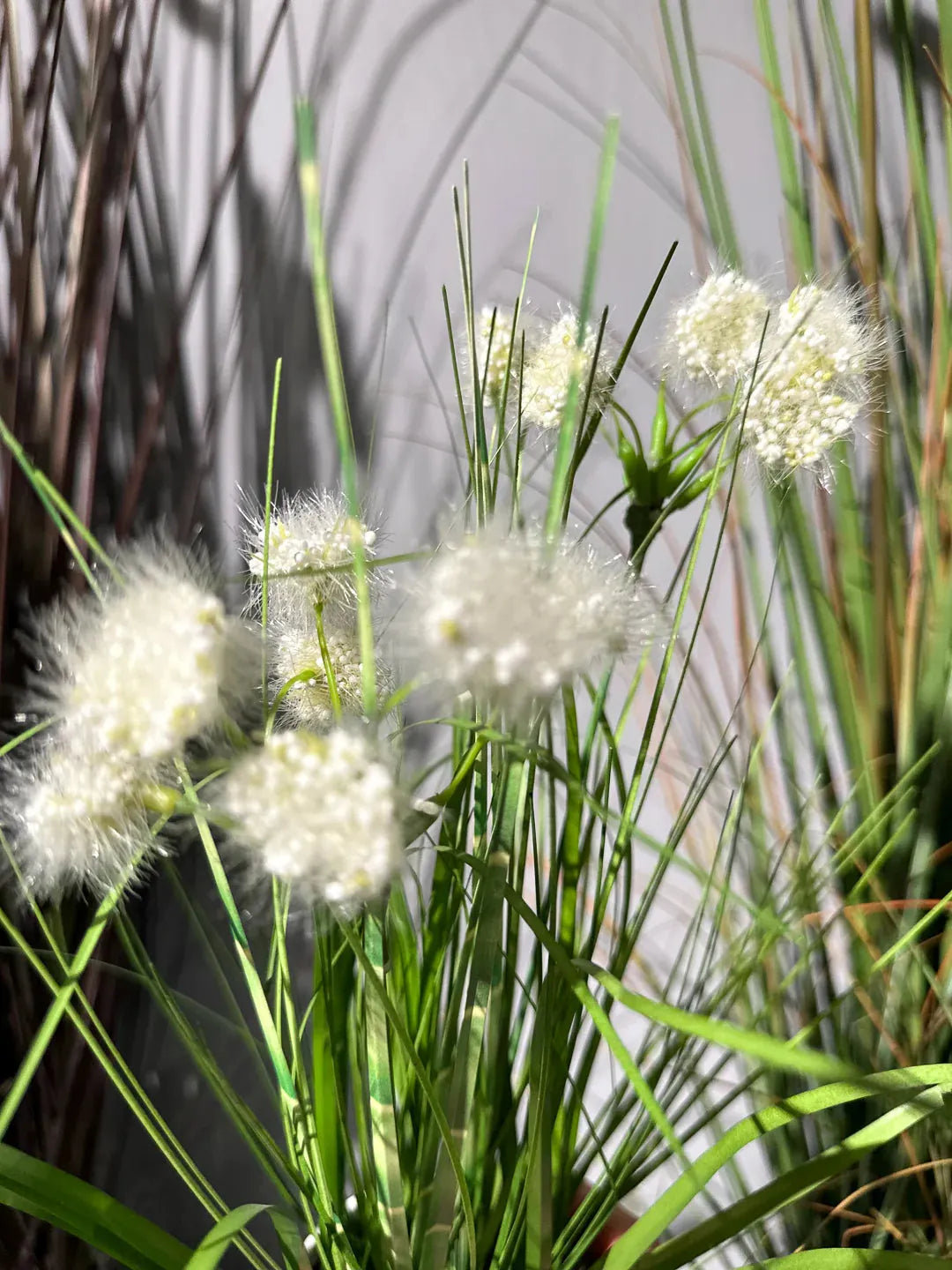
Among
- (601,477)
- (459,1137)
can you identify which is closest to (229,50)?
(601,477)

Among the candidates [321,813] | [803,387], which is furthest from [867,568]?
[321,813]

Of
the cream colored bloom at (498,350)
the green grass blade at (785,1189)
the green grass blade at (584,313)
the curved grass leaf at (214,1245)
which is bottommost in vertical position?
the green grass blade at (785,1189)

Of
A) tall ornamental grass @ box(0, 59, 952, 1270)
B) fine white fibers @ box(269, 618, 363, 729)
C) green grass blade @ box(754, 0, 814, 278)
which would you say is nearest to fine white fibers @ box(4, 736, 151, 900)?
tall ornamental grass @ box(0, 59, 952, 1270)

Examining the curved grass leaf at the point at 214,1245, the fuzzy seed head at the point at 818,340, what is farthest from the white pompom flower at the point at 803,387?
the curved grass leaf at the point at 214,1245

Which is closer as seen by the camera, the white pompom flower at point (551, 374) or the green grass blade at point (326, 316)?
the green grass blade at point (326, 316)

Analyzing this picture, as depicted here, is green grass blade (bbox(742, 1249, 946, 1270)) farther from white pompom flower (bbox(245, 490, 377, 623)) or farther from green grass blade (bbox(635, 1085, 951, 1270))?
white pompom flower (bbox(245, 490, 377, 623))

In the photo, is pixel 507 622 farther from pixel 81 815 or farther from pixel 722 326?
pixel 722 326

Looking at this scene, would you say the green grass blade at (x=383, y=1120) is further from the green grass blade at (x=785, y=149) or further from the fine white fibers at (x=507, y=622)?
the green grass blade at (x=785, y=149)
